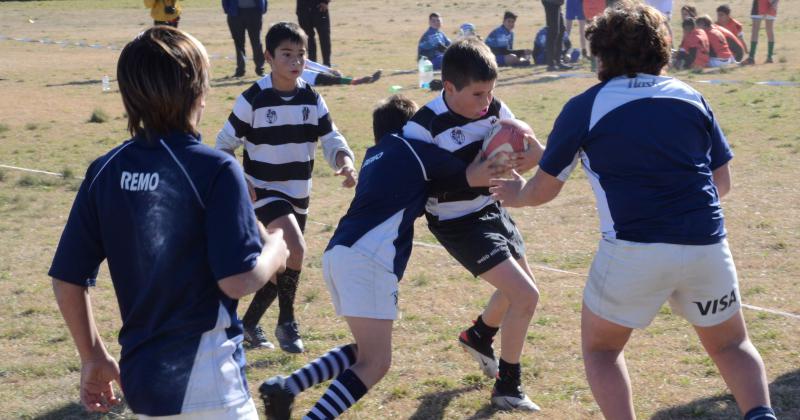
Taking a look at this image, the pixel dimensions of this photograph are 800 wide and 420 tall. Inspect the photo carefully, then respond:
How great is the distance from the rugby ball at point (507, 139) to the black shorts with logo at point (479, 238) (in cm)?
46

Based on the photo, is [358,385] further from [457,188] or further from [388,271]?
[457,188]

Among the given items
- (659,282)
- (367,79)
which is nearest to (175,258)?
(659,282)

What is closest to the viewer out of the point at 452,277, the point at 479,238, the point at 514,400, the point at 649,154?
the point at 649,154

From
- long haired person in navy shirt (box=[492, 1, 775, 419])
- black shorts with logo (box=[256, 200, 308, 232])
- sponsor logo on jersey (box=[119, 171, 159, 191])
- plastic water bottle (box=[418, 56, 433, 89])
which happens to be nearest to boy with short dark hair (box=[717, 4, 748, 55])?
plastic water bottle (box=[418, 56, 433, 89])

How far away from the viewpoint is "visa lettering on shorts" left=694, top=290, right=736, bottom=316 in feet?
12.6

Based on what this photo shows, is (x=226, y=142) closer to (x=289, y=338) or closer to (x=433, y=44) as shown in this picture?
(x=289, y=338)

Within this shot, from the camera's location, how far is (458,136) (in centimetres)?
466

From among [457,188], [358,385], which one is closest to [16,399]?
[358,385]

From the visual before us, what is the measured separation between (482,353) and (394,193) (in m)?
1.49

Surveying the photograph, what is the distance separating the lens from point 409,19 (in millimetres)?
32031

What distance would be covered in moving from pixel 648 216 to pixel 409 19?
28.9 meters

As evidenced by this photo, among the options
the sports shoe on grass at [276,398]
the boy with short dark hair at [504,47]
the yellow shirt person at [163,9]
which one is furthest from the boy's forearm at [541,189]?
the boy with short dark hair at [504,47]

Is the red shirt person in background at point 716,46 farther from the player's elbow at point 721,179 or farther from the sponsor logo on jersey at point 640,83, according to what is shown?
the sponsor logo on jersey at point 640,83

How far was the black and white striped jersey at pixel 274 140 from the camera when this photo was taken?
19.0ft
